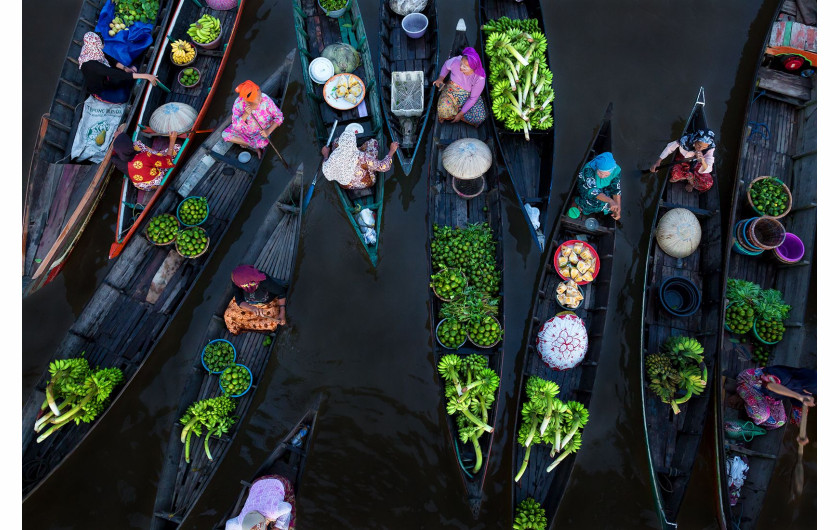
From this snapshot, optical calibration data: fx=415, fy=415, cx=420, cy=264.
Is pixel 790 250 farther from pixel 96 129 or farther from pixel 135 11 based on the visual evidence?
pixel 135 11

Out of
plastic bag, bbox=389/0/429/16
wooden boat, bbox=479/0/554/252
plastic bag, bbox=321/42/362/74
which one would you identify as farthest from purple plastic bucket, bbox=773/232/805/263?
plastic bag, bbox=321/42/362/74

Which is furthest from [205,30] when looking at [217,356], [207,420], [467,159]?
[207,420]

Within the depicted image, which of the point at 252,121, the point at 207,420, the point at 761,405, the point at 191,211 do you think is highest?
the point at 252,121

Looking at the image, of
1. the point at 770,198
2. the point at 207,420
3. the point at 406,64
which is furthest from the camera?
the point at 406,64

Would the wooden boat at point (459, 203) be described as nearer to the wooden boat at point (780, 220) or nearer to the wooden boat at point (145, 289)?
the wooden boat at point (145, 289)

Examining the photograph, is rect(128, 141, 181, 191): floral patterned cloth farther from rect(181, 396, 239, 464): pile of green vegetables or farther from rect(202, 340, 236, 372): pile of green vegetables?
rect(181, 396, 239, 464): pile of green vegetables

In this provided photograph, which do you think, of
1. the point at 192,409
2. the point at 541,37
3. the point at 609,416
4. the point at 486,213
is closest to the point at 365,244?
the point at 486,213
